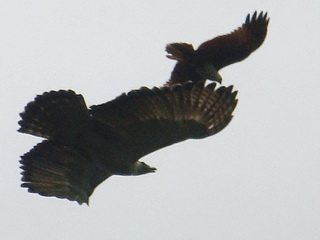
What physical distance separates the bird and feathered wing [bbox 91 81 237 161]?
1.42 m

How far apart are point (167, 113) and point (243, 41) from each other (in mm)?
2157

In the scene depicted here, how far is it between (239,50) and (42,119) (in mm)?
2614

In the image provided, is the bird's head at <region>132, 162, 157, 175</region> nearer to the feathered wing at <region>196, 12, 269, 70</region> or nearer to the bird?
the bird

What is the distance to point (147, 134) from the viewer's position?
951cm

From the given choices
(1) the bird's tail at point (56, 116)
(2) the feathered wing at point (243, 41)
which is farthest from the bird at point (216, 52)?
(1) the bird's tail at point (56, 116)

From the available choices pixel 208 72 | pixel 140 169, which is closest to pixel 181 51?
pixel 208 72

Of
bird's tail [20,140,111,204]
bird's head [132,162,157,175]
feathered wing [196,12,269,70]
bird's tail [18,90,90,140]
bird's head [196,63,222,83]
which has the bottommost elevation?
bird's head [132,162,157,175]

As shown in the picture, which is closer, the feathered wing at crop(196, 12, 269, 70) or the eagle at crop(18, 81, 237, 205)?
the eagle at crop(18, 81, 237, 205)

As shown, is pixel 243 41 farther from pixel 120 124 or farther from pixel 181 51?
pixel 120 124

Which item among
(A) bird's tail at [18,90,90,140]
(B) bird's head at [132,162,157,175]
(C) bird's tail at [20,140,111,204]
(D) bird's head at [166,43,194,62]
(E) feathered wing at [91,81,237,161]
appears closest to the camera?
(E) feathered wing at [91,81,237,161]

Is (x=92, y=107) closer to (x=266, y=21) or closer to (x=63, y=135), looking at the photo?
(x=63, y=135)

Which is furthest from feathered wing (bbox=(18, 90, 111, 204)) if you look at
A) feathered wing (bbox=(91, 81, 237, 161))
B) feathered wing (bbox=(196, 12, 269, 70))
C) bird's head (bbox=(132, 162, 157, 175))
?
feathered wing (bbox=(196, 12, 269, 70))

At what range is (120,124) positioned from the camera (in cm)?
942

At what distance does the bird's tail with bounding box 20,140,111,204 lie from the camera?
10.1m
